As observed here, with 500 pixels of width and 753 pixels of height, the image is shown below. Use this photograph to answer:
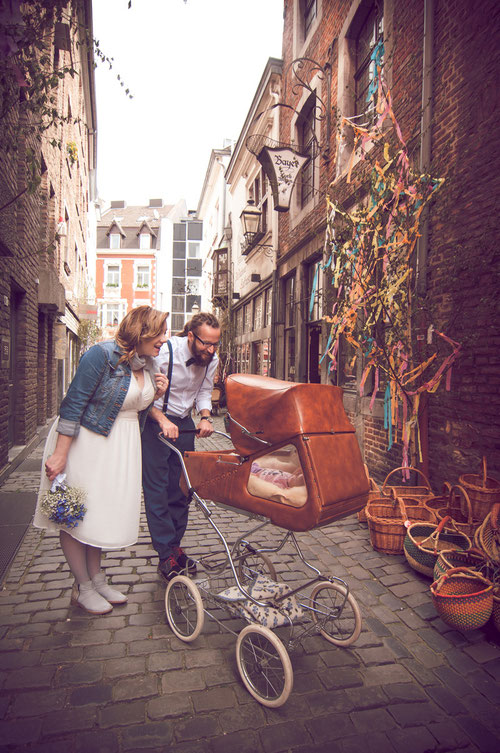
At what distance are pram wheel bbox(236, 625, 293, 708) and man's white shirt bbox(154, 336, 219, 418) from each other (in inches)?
64.1

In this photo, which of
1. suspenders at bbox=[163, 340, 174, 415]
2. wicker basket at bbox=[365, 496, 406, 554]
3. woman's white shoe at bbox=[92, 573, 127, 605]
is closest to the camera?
woman's white shoe at bbox=[92, 573, 127, 605]

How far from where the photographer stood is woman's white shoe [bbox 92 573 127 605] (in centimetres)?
316

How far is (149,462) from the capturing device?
11.1 feet

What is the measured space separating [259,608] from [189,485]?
810 millimetres

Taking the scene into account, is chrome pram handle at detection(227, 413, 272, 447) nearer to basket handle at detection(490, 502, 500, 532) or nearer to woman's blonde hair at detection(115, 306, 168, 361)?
woman's blonde hair at detection(115, 306, 168, 361)

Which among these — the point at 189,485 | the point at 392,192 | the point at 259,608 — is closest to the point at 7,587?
the point at 189,485

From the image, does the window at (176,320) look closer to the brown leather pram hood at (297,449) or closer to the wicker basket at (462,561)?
the wicker basket at (462,561)

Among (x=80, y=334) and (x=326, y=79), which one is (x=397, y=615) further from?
(x=80, y=334)

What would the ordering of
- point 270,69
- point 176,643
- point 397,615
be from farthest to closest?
point 270,69 < point 397,615 < point 176,643

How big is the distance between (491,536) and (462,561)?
0.27 m

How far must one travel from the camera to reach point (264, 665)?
2.32 m

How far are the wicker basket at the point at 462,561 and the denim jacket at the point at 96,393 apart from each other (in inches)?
91.8

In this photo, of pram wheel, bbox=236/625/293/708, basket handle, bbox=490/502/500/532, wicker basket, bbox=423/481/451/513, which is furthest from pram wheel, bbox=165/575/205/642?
wicker basket, bbox=423/481/451/513

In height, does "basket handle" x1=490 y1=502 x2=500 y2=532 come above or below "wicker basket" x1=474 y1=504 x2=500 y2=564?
above
